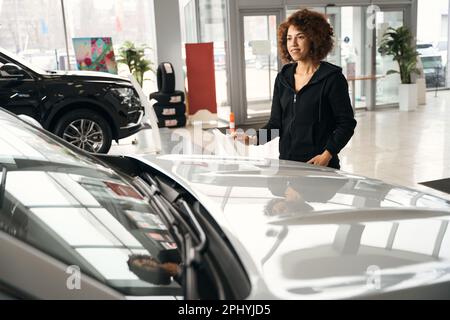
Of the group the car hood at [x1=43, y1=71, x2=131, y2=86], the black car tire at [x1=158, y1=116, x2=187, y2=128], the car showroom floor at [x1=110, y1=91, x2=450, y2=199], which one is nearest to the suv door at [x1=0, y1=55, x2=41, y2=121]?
the car hood at [x1=43, y1=71, x2=131, y2=86]

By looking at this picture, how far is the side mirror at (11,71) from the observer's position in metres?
5.99

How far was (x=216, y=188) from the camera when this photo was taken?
151 cm

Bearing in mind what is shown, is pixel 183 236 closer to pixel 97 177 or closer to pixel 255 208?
pixel 255 208

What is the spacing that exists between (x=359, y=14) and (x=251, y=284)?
10250 mm

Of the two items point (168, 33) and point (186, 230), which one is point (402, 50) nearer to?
point (168, 33)

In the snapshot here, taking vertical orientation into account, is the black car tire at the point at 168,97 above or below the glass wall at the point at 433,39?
below

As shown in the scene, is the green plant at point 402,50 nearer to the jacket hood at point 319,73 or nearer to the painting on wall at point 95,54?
the painting on wall at point 95,54

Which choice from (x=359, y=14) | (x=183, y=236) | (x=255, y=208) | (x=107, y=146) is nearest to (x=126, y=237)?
(x=183, y=236)

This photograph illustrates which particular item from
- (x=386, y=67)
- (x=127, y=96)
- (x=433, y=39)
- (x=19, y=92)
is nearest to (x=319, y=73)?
(x=127, y=96)

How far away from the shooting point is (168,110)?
9.04 m

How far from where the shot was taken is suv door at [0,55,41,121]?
599 centimetres

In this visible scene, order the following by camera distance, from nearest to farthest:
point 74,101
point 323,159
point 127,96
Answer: point 323,159 < point 74,101 < point 127,96

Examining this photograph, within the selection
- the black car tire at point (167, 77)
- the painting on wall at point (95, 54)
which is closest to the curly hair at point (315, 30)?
the black car tire at point (167, 77)

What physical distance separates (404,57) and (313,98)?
888 cm
